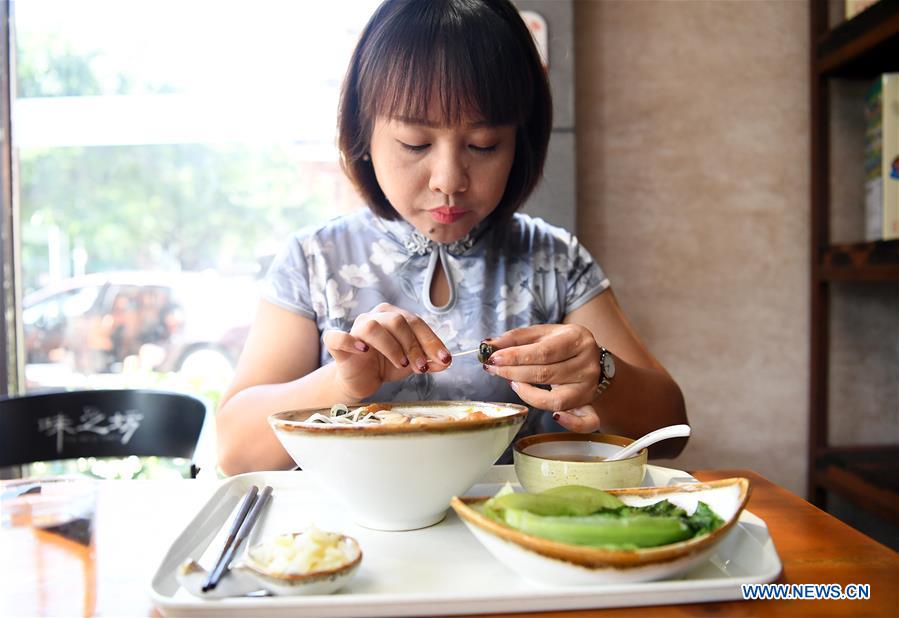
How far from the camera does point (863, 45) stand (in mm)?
1845

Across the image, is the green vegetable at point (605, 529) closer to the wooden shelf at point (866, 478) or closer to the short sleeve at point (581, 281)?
the short sleeve at point (581, 281)

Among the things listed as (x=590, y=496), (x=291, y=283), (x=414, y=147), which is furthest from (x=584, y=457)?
(x=291, y=283)

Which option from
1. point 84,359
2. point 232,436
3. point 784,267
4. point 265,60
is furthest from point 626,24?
point 84,359

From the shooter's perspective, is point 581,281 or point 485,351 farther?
point 581,281

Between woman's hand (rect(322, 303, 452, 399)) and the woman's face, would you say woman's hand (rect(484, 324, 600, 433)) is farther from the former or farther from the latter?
the woman's face

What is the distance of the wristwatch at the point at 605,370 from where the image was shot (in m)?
1.01

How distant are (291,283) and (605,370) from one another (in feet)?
2.11

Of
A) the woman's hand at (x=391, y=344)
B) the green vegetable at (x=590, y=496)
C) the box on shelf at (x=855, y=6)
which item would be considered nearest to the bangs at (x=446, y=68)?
the woman's hand at (x=391, y=344)

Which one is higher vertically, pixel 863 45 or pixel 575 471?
pixel 863 45

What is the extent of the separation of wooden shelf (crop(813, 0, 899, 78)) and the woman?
102 cm

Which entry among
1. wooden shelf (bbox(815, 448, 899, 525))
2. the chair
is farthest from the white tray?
wooden shelf (bbox(815, 448, 899, 525))

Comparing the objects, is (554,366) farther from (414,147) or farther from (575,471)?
(414,147)

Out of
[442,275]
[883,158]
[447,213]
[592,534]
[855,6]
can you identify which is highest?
[855,6]

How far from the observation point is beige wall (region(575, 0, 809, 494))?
213 cm
